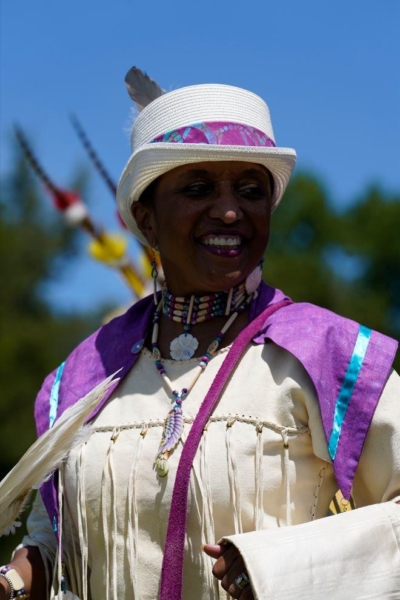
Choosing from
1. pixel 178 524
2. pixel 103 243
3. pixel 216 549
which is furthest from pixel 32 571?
pixel 103 243

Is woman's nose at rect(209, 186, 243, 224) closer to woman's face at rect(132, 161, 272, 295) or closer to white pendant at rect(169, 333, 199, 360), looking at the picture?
woman's face at rect(132, 161, 272, 295)

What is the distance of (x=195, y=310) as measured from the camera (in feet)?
10.8

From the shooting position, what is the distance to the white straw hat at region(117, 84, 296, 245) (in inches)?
122

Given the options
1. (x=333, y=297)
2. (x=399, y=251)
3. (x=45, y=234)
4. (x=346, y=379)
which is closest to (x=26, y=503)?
(x=346, y=379)

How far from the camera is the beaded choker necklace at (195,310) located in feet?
10.7

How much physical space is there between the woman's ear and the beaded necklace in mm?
207

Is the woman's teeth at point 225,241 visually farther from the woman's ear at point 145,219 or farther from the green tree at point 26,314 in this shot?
the green tree at point 26,314

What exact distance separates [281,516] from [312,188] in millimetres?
30831

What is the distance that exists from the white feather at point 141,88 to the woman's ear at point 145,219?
39 cm

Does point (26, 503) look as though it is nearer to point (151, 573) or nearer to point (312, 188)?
point (151, 573)

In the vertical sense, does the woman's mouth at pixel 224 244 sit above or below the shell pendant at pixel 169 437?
above

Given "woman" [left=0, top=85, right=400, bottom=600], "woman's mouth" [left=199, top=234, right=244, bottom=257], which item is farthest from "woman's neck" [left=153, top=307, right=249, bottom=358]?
"woman's mouth" [left=199, top=234, right=244, bottom=257]

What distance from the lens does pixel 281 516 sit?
9.56 feet

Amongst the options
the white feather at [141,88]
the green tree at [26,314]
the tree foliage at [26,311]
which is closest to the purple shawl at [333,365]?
the white feather at [141,88]
